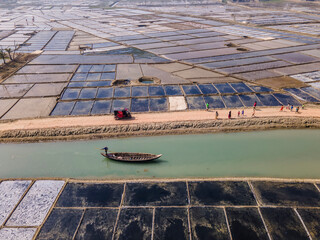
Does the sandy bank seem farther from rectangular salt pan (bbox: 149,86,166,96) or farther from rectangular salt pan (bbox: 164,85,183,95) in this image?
rectangular salt pan (bbox: 164,85,183,95)

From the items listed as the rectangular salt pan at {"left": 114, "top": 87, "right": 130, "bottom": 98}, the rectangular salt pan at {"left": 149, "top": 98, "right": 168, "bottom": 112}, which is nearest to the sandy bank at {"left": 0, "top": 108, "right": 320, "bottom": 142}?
the rectangular salt pan at {"left": 149, "top": 98, "right": 168, "bottom": 112}

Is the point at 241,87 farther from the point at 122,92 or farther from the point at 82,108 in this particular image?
the point at 82,108

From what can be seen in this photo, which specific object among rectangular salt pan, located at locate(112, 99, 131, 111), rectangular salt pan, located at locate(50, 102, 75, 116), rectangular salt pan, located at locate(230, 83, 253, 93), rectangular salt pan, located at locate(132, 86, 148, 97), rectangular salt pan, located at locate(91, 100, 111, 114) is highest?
rectangular salt pan, located at locate(230, 83, 253, 93)

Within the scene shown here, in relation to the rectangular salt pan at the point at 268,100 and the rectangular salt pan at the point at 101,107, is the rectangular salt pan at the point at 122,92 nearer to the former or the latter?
the rectangular salt pan at the point at 101,107

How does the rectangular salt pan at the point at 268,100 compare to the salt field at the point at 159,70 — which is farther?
the salt field at the point at 159,70

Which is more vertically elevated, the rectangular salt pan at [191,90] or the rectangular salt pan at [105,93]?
the rectangular salt pan at [191,90]

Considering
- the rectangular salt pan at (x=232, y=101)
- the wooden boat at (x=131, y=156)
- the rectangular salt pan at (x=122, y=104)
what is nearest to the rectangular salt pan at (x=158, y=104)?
the rectangular salt pan at (x=122, y=104)
